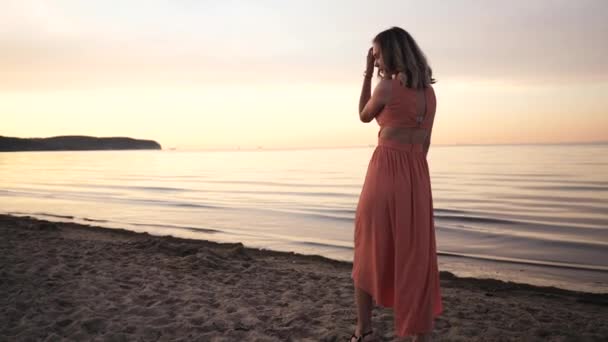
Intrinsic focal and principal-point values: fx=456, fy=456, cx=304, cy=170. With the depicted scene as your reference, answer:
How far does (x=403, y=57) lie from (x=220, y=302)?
3.51 metres

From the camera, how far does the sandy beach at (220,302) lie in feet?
13.8

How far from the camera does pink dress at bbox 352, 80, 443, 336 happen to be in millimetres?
3107

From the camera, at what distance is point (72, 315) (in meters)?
4.46

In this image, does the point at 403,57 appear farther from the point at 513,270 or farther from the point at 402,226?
the point at 513,270

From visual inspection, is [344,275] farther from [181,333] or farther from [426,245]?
[426,245]

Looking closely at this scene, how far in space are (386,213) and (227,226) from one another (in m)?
9.64

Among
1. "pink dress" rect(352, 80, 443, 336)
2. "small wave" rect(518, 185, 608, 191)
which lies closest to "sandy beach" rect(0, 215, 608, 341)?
"pink dress" rect(352, 80, 443, 336)

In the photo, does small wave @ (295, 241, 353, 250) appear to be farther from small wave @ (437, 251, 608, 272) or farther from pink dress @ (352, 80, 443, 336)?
pink dress @ (352, 80, 443, 336)

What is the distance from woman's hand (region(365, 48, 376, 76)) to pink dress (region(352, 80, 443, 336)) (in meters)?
0.36

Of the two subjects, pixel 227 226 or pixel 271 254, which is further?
pixel 227 226

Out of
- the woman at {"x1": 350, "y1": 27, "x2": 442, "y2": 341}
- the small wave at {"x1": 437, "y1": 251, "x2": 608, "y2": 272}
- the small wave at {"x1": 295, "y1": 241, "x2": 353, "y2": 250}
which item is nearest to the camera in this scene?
the woman at {"x1": 350, "y1": 27, "x2": 442, "y2": 341}

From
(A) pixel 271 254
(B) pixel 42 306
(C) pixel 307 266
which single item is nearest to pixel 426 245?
(B) pixel 42 306

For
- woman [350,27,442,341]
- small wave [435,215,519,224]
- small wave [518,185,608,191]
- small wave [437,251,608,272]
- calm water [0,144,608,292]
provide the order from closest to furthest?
woman [350,27,442,341]
small wave [437,251,608,272]
calm water [0,144,608,292]
small wave [435,215,519,224]
small wave [518,185,608,191]

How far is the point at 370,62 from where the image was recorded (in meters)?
3.22
